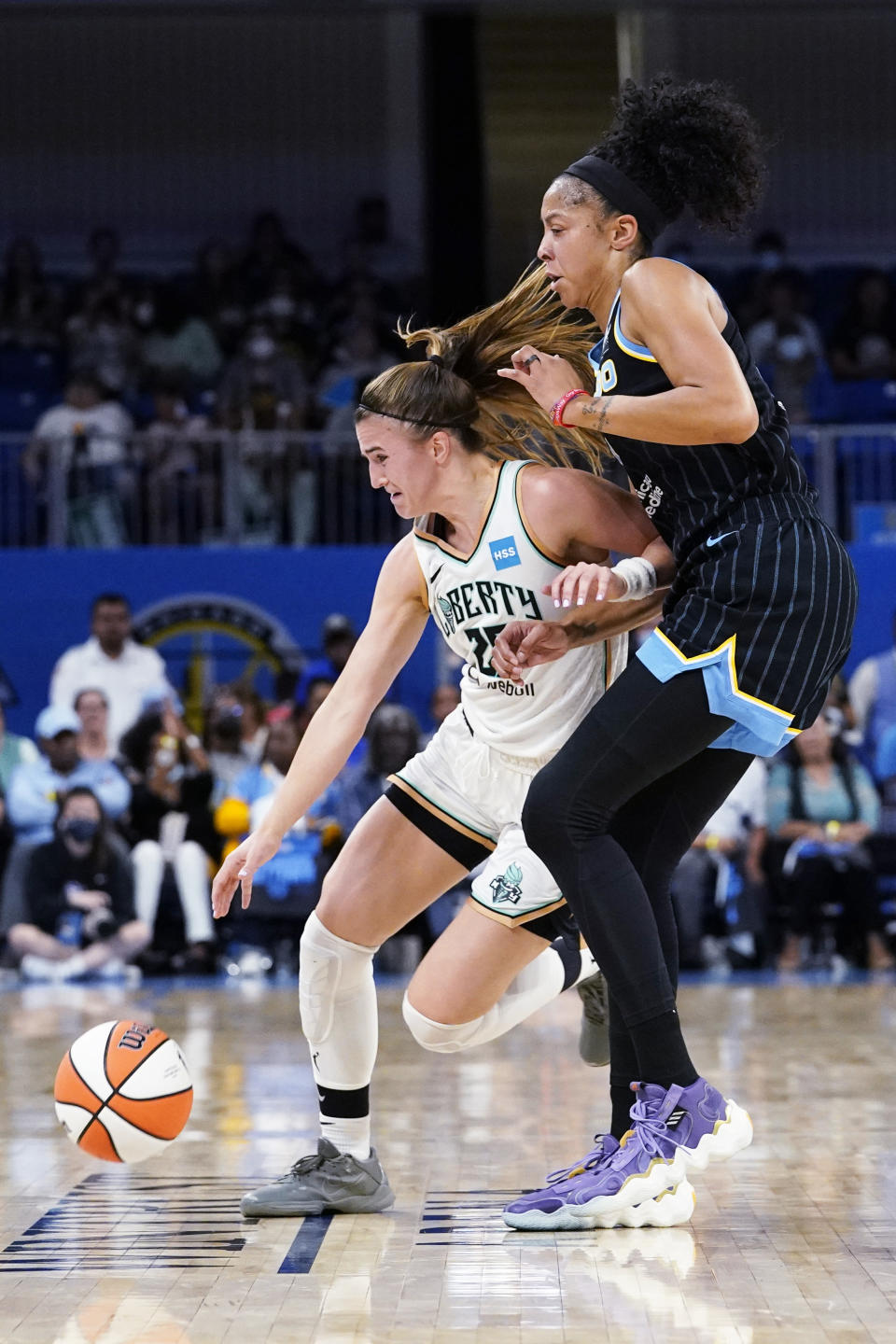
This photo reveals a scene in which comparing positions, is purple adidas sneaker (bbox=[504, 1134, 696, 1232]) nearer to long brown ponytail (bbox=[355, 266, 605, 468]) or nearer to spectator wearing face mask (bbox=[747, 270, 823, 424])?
long brown ponytail (bbox=[355, 266, 605, 468])

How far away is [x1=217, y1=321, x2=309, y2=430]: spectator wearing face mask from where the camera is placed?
12930mm

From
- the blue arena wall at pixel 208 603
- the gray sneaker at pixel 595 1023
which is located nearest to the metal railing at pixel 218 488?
the blue arena wall at pixel 208 603

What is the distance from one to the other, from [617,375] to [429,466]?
21.0 inches

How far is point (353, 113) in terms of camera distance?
17.5 m

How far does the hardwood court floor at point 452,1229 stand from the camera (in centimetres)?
272

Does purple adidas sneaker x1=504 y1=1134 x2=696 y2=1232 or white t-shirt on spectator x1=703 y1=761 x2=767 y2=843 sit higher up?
white t-shirt on spectator x1=703 y1=761 x2=767 y2=843

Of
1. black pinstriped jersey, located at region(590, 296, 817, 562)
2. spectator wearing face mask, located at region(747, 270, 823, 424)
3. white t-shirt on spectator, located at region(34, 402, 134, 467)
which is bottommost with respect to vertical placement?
black pinstriped jersey, located at region(590, 296, 817, 562)

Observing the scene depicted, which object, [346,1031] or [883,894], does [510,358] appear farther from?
[883,894]

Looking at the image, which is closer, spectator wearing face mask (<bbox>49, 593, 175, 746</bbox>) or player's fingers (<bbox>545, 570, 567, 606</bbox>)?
player's fingers (<bbox>545, 570, 567, 606</bbox>)

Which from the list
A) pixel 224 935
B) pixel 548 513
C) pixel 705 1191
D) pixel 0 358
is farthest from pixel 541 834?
pixel 0 358

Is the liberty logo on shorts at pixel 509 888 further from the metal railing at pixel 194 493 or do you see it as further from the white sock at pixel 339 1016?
the metal railing at pixel 194 493

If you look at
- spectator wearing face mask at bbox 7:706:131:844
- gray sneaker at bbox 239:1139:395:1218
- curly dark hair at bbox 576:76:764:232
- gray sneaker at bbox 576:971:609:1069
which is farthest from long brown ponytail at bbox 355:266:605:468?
spectator wearing face mask at bbox 7:706:131:844

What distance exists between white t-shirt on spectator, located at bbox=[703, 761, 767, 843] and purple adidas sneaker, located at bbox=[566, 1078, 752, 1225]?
6.10 m

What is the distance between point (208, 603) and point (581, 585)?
350 inches
